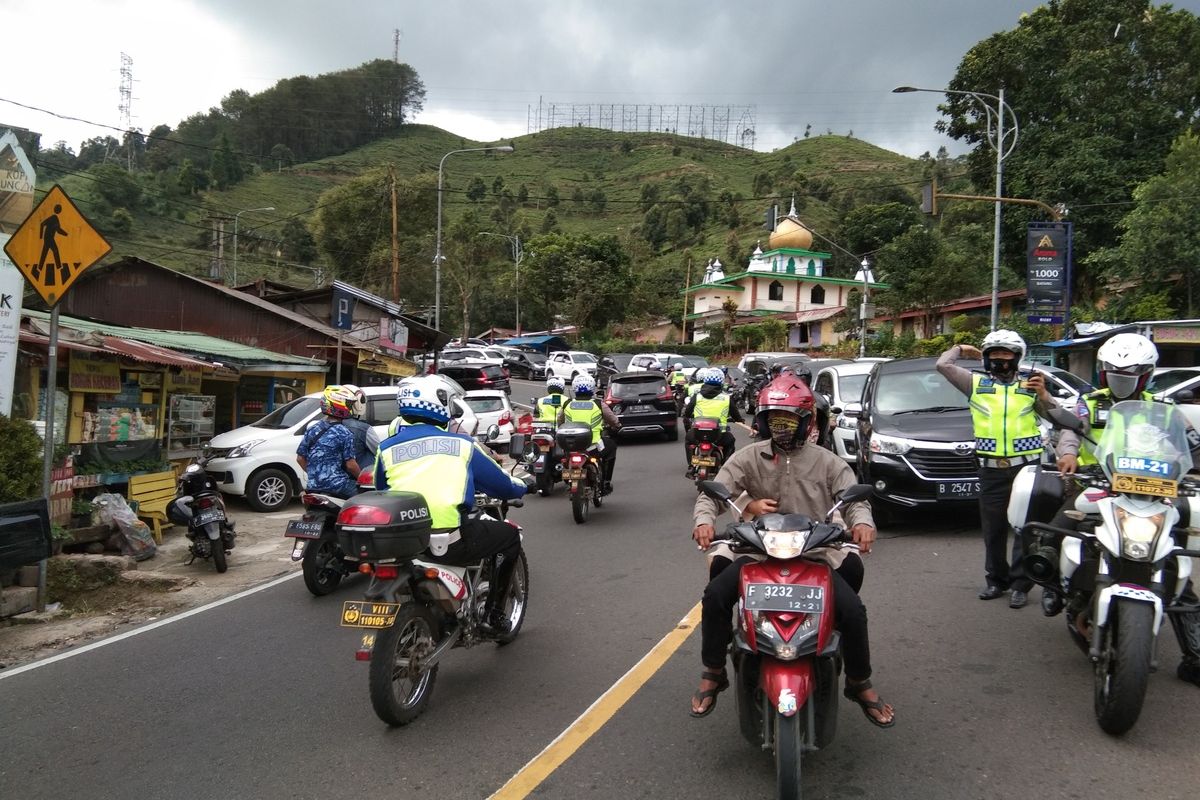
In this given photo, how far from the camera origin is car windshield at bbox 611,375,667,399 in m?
20.0

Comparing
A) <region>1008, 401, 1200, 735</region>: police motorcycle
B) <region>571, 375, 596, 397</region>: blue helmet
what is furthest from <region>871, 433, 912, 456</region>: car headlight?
<region>1008, 401, 1200, 735</region>: police motorcycle

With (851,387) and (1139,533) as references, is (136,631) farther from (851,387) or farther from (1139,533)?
(851,387)

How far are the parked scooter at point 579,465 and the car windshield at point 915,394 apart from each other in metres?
3.42

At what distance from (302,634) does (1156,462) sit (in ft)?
18.0

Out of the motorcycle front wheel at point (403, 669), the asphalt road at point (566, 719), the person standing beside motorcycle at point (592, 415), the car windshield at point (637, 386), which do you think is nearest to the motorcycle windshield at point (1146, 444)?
the asphalt road at point (566, 719)

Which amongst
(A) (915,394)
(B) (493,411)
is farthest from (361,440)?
(B) (493,411)

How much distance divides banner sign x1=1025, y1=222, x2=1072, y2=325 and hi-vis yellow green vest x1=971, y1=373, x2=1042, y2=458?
20549 mm

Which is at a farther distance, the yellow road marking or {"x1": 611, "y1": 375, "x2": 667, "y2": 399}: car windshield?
{"x1": 611, "y1": 375, "x2": 667, "y2": 399}: car windshield

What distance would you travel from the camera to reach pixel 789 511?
4.20 metres

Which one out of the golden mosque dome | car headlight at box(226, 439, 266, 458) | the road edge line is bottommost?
the road edge line

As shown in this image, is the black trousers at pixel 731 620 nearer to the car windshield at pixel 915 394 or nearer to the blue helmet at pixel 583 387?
the car windshield at pixel 915 394

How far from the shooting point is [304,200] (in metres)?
80.3

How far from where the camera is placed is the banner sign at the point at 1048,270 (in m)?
24.5

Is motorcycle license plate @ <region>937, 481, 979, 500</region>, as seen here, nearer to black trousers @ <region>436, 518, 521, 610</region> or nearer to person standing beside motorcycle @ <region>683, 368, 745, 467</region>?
person standing beside motorcycle @ <region>683, 368, 745, 467</region>
